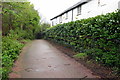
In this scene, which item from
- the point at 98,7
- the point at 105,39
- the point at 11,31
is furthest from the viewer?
the point at 98,7

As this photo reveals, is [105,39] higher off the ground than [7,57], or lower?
higher

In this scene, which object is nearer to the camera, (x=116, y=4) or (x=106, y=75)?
(x=106, y=75)

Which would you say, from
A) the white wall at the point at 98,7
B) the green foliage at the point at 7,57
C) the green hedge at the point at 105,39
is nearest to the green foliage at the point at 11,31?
the green foliage at the point at 7,57

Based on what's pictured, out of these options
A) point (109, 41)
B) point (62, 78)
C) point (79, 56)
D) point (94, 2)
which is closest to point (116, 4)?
point (94, 2)

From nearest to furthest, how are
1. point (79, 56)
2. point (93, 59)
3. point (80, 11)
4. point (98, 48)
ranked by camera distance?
point (98, 48) → point (93, 59) → point (79, 56) → point (80, 11)

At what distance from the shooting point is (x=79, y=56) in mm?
7758

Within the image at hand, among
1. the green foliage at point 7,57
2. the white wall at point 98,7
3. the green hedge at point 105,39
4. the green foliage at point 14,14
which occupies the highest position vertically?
the white wall at point 98,7

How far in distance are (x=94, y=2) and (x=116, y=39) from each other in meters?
10.1

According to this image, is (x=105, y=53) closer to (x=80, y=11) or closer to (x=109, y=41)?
(x=109, y=41)

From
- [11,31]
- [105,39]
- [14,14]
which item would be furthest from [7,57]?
[11,31]

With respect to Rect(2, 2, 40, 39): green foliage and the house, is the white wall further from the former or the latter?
Rect(2, 2, 40, 39): green foliage

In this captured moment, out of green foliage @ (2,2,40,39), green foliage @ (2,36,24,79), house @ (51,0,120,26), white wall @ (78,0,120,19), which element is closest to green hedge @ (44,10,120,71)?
green foliage @ (2,36,24,79)

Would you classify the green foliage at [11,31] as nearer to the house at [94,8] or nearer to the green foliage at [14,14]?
the green foliage at [14,14]

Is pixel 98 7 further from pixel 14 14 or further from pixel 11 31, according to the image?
pixel 11 31
